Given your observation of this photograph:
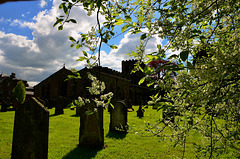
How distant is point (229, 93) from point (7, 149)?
23.9ft

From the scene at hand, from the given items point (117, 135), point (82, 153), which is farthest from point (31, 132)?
point (117, 135)

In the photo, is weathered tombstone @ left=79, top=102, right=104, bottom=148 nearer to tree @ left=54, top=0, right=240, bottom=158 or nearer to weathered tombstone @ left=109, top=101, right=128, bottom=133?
weathered tombstone @ left=109, top=101, right=128, bottom=133

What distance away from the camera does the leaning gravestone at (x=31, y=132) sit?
3443 mm

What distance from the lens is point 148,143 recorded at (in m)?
7.05

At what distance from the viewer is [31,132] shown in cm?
346

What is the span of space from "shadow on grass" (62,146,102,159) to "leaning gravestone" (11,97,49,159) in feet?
6.41

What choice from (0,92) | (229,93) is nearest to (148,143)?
(229,93)

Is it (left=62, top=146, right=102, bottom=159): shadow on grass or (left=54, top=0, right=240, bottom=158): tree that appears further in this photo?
(left=62, top=146, right=102, bottom=159): shadow on grass

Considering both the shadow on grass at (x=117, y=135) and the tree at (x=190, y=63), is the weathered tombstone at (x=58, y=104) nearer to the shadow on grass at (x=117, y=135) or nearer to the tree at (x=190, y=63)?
the shadow on grass at (x=117, y=135)

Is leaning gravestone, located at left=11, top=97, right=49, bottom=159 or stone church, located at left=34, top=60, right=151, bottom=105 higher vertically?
stone church, located at left=34, top=60, right=151, bottom=105

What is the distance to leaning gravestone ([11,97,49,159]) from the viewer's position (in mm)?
3443

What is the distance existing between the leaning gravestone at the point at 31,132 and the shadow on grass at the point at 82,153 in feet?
6.41

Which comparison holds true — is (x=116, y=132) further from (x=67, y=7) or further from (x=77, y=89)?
(x=77, y=89)

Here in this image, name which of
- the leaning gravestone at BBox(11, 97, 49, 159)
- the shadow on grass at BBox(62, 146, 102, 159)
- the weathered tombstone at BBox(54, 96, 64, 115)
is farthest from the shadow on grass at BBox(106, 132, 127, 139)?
the weathered tombstone at BBox(54, 96, 64, 115)
